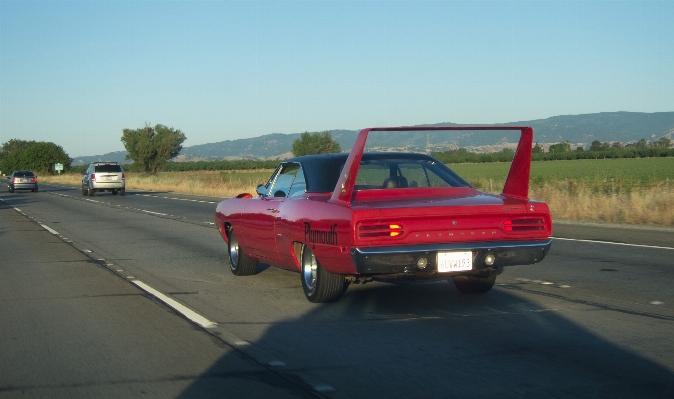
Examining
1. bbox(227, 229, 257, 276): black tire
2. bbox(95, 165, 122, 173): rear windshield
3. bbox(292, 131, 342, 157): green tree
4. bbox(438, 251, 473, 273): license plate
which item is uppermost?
bbox(292, 131, 342, 157): green tree

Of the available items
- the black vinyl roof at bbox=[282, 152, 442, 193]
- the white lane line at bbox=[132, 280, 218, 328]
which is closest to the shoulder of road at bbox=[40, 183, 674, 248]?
the black vinyl roof at bbox=[282, 152, 442, 193]

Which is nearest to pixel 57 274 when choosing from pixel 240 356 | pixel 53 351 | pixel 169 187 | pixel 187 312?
pixel 187 312

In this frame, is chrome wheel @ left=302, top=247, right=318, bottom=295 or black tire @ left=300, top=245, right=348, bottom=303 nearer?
black tire @ left=300, top=245, right=348, bottom=303

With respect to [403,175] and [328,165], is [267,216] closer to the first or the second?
[328,165]

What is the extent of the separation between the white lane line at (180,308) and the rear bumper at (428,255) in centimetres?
153

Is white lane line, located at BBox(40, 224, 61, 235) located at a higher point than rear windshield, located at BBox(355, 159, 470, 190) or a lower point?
lower

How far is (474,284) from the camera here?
876 centimetres

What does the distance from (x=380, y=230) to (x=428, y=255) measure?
478 mm

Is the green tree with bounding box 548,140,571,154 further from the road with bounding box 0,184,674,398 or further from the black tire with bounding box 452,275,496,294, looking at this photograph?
the black tire with bounding box 452,275,496,294

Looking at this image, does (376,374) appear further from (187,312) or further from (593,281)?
(593,281)

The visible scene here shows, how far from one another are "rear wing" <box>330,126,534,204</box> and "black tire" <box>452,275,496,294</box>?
93 cm

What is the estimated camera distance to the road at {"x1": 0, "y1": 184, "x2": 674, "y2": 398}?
17.6ft

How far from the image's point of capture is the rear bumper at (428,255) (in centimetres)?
713

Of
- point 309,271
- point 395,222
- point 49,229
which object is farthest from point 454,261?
point 49,229
